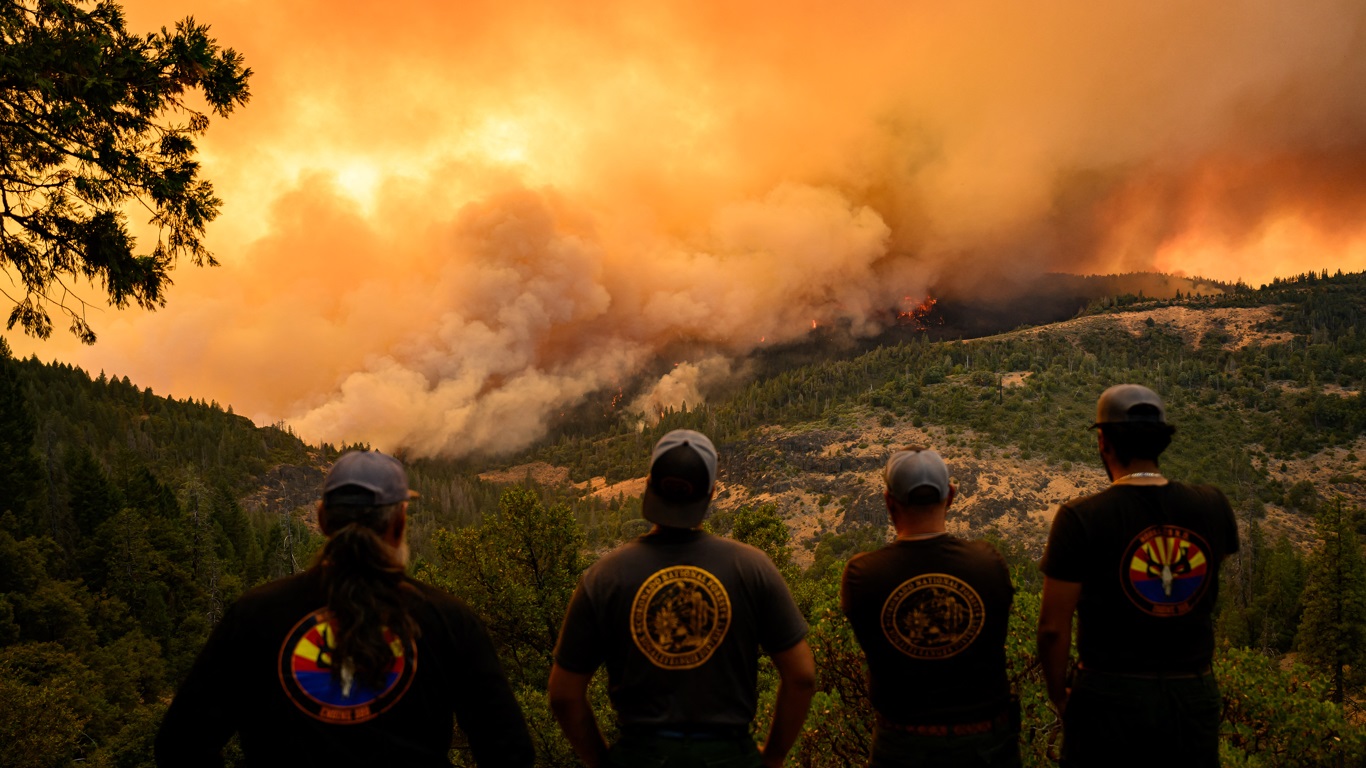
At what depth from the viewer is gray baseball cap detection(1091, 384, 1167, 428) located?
4.76 meters

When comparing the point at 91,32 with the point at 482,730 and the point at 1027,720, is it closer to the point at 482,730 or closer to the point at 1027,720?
the point at 482,730

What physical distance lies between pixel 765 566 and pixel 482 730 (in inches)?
68.6

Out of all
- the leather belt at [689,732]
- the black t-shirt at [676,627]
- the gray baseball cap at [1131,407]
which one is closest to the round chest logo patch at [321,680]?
the black t-shirt at [676,627]

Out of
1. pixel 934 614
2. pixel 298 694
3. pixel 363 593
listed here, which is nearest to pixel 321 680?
pixel 298 694

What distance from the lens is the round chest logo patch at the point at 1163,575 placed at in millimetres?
4555

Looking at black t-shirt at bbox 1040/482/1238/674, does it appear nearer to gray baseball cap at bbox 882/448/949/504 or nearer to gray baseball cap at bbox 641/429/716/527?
gray baseball cap at bbox 882/448/949/504

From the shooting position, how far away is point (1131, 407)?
4.80 metres

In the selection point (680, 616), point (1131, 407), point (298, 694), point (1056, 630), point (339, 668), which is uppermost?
point (1131, 407)

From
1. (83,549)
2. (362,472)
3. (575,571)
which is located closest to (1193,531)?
(362,472)

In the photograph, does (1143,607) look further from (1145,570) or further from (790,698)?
(790,698)

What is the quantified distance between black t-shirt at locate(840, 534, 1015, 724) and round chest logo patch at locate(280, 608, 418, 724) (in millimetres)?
2978

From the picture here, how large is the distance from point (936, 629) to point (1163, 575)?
1.55 metres

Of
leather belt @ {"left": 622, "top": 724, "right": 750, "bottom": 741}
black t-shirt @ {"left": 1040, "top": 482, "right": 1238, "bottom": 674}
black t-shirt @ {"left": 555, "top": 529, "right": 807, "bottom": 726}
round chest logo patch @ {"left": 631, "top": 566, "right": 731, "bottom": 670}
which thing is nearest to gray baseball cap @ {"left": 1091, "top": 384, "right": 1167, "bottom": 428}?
black t-shirt @ {"left": 1040, "top": 482, "right": 1238, "bottom": 674}

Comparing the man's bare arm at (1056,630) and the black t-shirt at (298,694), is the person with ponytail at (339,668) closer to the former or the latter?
the black t-shirt at (298,694)
